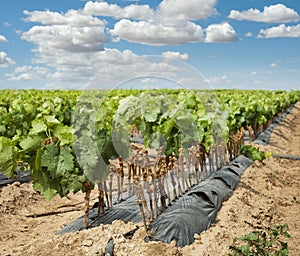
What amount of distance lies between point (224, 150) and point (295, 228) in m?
2.46

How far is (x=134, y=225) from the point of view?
14.3ft

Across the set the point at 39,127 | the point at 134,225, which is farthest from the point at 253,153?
the point at 39,127

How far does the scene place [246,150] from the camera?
333 inches

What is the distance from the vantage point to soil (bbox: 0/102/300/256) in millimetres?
3965

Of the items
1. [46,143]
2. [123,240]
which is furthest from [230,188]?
[46,143]

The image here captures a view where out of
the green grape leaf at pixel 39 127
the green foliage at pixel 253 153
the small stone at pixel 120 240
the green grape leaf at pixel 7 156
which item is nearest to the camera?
the small stone at pixel 120 240

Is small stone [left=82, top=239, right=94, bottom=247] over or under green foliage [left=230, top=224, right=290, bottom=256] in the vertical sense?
over

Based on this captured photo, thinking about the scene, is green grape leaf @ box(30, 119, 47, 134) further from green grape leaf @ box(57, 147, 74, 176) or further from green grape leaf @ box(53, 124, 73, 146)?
green grape leaf @ box(57, 147, 74, 176)

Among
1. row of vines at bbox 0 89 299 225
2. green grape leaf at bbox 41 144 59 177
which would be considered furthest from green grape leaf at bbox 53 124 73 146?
green grape leaf at bbox 41 144 59 177

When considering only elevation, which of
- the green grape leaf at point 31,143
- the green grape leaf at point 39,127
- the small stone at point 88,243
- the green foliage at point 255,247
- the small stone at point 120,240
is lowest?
the green foliage at point 255,247

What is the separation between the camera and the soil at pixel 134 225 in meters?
3.96

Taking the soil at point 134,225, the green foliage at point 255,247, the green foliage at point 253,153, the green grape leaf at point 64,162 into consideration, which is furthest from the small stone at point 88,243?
the green foliage at point 253,153

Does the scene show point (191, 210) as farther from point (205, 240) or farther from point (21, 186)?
point (21, 186)

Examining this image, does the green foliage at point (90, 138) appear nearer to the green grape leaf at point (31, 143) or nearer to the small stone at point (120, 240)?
the green grape leaf at point (31, 143)
